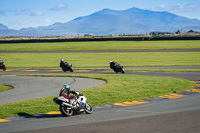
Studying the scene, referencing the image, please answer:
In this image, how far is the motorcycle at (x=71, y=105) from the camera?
14.6 m

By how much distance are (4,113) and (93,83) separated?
1290 cm

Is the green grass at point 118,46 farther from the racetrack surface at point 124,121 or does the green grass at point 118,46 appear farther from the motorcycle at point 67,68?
the racetrack surface at point 124,121

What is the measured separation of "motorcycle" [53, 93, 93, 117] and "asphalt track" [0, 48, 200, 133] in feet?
0.84

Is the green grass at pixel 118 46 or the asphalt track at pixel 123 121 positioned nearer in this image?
the asphalt track at pixel 123 121

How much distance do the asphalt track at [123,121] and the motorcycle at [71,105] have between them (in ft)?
0.84

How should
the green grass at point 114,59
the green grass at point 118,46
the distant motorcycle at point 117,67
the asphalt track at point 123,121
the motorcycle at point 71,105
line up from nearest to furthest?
the asphalt track at point 123,121
the motorcycle at point 71,105
the distant motorcycle at point 117,67
the green grass at point 114,59
the green grass at point 118,46

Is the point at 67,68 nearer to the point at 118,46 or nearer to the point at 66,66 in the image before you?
the point at 66,66

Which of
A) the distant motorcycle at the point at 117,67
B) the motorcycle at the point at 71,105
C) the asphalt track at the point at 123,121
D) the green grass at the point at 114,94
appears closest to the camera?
the asphalt track at the point at 123,121

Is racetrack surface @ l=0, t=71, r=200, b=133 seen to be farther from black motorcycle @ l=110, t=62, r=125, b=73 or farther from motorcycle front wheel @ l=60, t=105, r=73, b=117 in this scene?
black motorcycle @ l=110, t=62, r=125, b=73

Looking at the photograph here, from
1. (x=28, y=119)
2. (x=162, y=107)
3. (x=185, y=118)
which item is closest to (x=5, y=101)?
(x=28, y=119)

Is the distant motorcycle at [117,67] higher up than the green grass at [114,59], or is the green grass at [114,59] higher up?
the distant motorcycle at [117,67]

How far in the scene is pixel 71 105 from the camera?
14.8 meters

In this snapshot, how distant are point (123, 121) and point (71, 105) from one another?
2508 mm

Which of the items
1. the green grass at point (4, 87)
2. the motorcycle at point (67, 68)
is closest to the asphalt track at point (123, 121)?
the green grass at point (4, 87)
